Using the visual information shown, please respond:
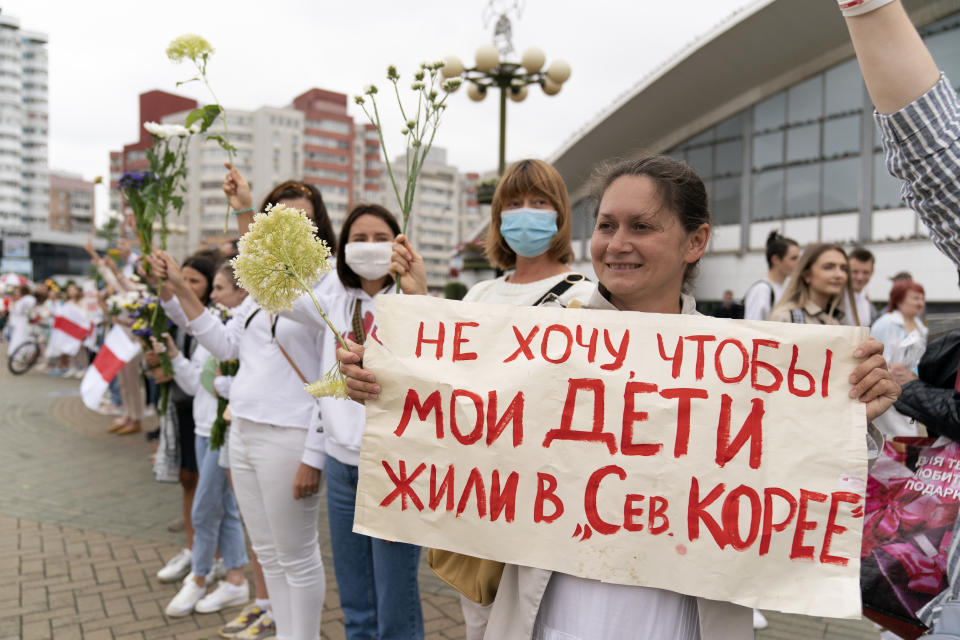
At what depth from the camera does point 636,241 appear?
62.5 inches

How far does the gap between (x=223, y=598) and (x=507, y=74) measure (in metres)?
8.07

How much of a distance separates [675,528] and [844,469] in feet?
1.26

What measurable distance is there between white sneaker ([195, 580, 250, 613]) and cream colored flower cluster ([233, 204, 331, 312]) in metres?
3.00

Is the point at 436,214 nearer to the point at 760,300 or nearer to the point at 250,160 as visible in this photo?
the point at 250,160

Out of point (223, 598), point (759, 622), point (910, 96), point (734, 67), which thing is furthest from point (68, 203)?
point (910, 96)

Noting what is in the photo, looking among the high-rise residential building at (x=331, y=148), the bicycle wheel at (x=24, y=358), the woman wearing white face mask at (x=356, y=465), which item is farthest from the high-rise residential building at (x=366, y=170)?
the woman wearing white face mask at (x=356, y=465)

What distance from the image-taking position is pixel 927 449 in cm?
203

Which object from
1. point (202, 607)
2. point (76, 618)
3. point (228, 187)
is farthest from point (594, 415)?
point (76, 618)

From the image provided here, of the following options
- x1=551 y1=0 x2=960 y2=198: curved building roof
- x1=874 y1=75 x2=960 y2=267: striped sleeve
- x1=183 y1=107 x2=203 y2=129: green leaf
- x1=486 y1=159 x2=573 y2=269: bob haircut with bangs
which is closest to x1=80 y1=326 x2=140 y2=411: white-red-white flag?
x1=183 y1=107 x2=203 y2=129: green leaf

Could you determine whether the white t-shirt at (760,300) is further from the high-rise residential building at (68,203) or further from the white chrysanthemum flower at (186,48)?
the high-rise residential building at (68,203)

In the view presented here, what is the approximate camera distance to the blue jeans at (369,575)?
253cm

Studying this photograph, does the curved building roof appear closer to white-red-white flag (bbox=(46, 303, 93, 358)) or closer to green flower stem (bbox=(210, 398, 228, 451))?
white-red-white flag (bbox=(46, 303, 93, 358))

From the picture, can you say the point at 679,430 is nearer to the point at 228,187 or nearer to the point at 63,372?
the point at 228,187

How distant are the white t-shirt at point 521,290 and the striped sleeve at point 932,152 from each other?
1106mm
